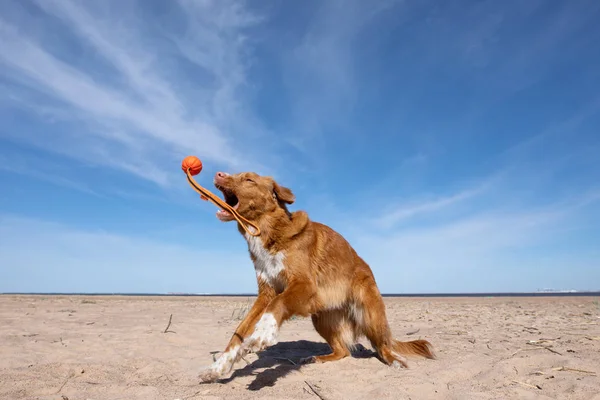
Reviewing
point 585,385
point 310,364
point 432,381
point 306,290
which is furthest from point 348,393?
point 585,385

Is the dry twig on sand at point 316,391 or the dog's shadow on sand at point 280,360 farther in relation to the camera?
the dog's shadow on sand at point 280,360

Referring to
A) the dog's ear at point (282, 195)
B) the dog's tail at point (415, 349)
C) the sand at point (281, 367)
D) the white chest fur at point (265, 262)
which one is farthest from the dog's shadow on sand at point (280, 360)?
the dog's ear at point (282, 195)

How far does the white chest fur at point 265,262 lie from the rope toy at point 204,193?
132 millimetres

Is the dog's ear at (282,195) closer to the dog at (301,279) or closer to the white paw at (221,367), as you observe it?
the dog at (301,279)

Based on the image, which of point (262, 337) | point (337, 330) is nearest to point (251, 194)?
point (262, 337)

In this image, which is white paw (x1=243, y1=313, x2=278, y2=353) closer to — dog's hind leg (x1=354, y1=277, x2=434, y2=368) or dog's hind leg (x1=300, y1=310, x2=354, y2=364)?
dog's hind leg (x1=300, y1=310, x2=354, y2=364)

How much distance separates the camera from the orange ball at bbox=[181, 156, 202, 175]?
5.08m

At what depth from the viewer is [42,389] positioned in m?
3.68

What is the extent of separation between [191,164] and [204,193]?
1.42 feet

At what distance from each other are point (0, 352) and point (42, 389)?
193 cm

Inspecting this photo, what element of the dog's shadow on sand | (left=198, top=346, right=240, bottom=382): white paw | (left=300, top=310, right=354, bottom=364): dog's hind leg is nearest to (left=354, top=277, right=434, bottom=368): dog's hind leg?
(left=300, top=310, right=354, bottom=364): dog's hind leg

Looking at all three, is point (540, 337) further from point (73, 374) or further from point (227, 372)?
point (73, 374)

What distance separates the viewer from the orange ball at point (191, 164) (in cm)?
508

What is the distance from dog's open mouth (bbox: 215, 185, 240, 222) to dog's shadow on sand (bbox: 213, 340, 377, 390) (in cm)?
180
